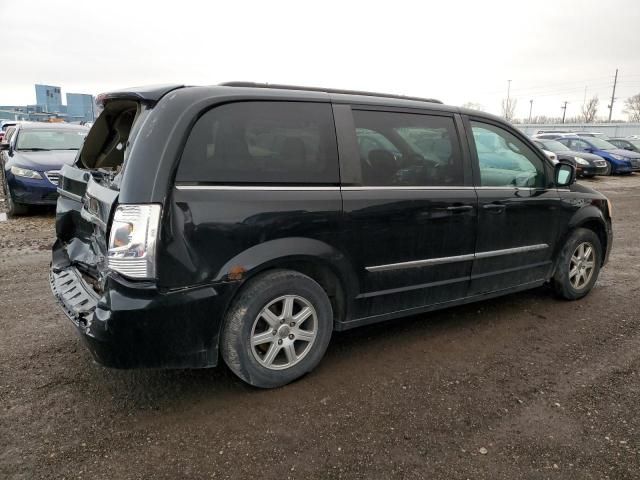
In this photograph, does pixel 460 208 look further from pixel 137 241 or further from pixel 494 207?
pixel 137 241

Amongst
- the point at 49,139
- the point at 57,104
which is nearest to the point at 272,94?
the point at 49,139

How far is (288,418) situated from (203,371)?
0.82 m

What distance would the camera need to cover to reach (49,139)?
9.79 m

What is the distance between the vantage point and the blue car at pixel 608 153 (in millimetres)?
19250

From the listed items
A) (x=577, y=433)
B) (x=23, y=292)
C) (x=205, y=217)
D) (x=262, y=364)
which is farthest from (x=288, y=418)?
(x=23, y=292)

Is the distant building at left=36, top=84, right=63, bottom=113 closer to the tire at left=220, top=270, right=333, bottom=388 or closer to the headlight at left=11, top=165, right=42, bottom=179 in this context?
the headlight at left=11, top=165, right=42, bottom=179

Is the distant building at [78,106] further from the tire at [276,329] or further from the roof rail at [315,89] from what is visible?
the tire at [276,329]

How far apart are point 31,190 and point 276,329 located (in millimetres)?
7178

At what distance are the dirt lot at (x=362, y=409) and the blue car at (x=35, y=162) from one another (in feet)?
16.0

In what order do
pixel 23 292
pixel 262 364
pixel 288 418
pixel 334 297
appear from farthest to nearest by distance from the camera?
pixel 23 292
pixel 334 297
pixel 262 364
pixel 288 418

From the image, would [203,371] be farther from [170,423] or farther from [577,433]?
[577,433]

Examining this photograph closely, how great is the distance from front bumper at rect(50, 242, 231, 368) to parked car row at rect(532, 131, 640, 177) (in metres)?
17.3

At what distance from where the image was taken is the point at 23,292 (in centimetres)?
479

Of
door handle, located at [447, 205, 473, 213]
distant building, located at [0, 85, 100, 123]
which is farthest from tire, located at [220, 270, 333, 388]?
distant building, located at [0, 85, 100, 123]
